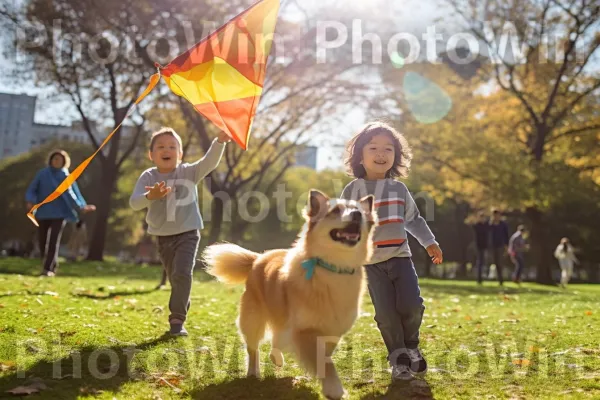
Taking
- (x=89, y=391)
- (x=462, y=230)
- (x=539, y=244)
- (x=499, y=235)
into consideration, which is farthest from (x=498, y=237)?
(x=462, y=230)

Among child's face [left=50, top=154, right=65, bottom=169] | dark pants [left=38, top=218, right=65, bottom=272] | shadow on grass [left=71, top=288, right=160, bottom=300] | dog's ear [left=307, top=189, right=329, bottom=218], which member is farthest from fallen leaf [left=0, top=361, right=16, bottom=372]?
child's face [left=50, top=154, right=65, bottom=169]

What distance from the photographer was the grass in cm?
440

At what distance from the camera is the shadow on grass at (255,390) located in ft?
14.1

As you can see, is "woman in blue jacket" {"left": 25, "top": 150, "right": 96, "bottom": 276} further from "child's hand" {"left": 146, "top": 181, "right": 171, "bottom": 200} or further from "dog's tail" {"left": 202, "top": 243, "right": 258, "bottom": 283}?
"dog's tail" {"left": 202, "top": 243, "right": 258, "bottom": 283}

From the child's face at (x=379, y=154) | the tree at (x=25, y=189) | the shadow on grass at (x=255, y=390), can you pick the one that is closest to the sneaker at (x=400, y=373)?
the shadow on grass at (x=255, y=390)

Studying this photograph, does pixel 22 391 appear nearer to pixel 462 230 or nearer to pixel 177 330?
pixel 177 330

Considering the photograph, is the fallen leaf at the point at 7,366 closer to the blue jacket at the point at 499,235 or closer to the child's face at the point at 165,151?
the child's face at the point at 165,151

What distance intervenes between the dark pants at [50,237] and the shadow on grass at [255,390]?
8.44 metres

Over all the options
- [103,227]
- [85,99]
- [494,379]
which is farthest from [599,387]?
[85,99]

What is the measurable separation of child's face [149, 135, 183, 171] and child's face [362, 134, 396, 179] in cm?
250

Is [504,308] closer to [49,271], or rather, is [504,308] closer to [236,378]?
[236,378]

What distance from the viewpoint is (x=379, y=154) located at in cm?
530

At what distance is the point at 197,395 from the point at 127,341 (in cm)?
200

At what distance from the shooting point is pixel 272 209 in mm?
56594
